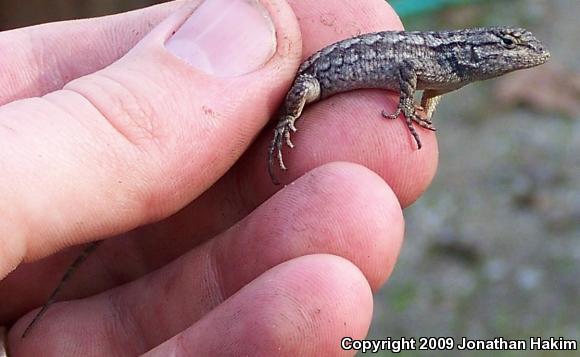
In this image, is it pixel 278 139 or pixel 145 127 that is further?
pixel 278 139

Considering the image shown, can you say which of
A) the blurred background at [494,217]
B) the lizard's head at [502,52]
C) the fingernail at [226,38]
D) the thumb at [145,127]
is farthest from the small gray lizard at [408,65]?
the blurred background at [494,217]

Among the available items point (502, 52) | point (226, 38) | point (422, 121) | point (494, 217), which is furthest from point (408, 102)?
point (494, 217)

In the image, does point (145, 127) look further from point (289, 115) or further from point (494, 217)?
point (494, 217)

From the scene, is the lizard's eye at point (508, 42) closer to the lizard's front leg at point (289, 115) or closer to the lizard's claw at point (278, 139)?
the lizard's front leg at point (289, 115)

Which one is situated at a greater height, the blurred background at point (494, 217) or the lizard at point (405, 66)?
the lizard at point (405, 66)

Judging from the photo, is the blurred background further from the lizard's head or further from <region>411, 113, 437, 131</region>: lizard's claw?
<region>411, 113, 437, 131</region>: lizard's claw

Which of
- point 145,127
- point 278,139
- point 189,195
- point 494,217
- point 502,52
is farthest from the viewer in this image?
point 494,217

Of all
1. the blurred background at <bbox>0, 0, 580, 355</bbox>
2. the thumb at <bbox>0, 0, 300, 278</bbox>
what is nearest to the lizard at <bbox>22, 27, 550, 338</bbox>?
the thumb at <bbox>0, 0, 300, 278</bbox>
